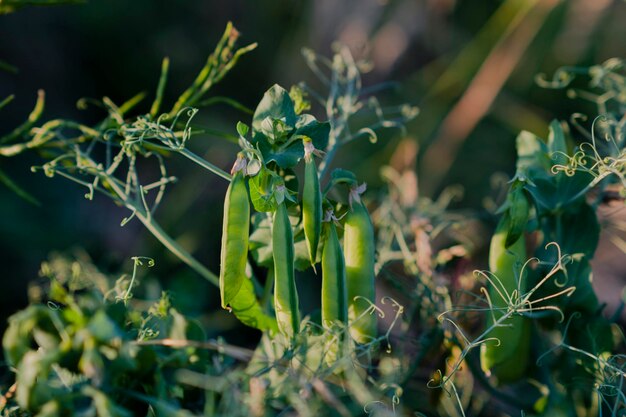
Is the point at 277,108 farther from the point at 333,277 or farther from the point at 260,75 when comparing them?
the point at 260,75

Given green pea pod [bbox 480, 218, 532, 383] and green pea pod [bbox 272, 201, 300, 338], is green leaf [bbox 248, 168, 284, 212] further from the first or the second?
green pea pod [bbox 480, 218, 532, 383]

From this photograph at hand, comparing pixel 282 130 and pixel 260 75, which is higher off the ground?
pixel 282 130

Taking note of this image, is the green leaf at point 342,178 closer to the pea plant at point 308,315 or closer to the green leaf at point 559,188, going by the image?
the pea plant at point 308,315

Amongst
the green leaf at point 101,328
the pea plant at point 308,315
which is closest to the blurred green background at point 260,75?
the pea plant at point 308,315

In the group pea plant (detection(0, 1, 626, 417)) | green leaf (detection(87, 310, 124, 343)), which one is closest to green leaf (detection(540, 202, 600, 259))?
pea plant (detection(0, 1, 626, 417))

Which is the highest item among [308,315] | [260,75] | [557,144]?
[557,144]

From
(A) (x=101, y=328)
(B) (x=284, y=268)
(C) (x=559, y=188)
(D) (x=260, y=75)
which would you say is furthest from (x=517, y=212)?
(D) (x=260, y=75)

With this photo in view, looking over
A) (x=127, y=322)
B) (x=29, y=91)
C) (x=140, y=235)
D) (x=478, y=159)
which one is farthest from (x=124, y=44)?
(x=127, y=322)
